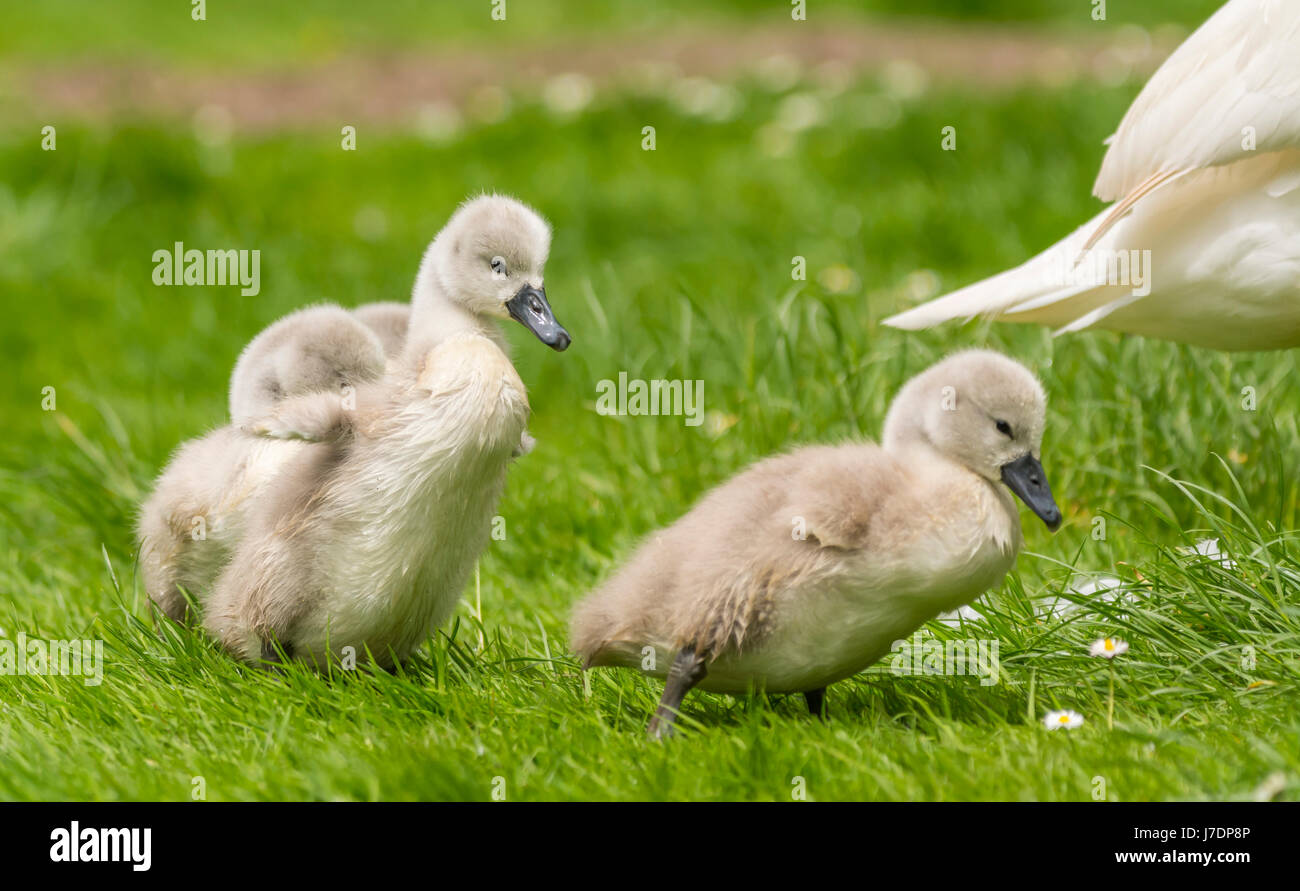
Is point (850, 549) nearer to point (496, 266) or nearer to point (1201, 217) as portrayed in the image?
point (496, 266)

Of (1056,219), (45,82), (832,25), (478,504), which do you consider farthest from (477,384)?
(832,25)

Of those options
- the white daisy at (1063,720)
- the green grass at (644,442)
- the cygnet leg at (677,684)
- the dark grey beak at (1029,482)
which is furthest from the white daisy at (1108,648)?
the cygnet leg at (677,684)

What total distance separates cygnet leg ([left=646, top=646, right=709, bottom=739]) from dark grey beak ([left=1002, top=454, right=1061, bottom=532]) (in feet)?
2.42

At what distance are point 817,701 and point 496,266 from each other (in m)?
1.19

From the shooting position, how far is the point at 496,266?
3.73 metres

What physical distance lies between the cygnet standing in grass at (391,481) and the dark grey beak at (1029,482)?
3.24 feet

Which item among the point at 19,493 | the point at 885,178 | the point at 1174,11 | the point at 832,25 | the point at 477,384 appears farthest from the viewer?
the point at 1174,11

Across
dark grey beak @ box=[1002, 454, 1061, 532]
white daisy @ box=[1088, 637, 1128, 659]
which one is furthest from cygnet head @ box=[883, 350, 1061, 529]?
white daisy @ box=[1088, 637, 1128, 659]

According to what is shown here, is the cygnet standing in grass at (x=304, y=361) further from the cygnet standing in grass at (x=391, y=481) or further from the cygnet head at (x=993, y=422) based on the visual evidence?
the cygnet head at (x=993, y=422)

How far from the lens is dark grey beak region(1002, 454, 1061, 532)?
11.3 ft

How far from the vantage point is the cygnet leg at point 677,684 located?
3.43 metres

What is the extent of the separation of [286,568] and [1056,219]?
5.44 metres

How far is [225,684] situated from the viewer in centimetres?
374
